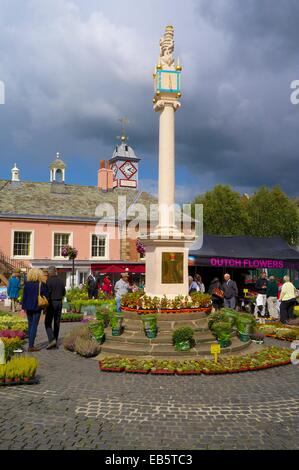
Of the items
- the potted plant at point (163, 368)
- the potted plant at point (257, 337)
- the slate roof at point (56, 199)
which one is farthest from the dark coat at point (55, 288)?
the slate roof at point (56, 199)

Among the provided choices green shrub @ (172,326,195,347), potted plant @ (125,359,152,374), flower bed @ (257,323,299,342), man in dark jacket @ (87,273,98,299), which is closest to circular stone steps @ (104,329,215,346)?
green shrub @ (172,326,195,347)

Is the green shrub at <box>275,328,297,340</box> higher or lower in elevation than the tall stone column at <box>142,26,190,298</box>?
lower

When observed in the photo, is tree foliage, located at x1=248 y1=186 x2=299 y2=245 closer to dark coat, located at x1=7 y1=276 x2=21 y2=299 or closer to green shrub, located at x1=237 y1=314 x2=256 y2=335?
dark coat, located at x1=7 y1=276 x2=21 y2=299

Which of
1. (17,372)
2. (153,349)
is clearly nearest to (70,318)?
(153,349)

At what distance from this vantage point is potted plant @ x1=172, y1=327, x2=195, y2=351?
31.9ft

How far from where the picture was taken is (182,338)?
9719 millimetres

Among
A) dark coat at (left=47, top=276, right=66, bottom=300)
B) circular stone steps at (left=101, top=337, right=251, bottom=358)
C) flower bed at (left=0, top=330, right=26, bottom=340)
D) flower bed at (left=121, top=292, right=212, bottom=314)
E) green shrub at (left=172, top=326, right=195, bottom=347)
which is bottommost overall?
circular stone steps at (left=101, top=337, right=251, bottom=358)

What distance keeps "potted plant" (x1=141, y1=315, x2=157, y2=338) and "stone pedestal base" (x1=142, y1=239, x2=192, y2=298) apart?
6.08 feet

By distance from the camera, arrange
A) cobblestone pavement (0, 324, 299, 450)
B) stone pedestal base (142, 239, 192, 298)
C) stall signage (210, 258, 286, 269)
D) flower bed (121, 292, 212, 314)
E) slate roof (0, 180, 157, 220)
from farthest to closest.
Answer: slate roof (0, 180, 157, 220), stall signage (210, 258, 286, 269), stone pedestal base (142, 239, 192, 298), flower bed (121, 292, 212, 314), cobblestone pavement (0, 324, 299, 450)

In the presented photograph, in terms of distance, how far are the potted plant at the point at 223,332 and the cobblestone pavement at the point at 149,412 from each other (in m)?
1.60

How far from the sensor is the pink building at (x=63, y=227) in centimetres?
3027

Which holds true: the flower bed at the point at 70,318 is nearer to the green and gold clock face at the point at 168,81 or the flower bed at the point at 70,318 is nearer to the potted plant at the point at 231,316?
the potted plant at the point at 231,316

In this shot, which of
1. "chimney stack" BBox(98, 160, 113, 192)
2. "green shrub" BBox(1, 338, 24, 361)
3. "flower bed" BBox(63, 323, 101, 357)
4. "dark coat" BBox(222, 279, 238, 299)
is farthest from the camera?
"chimney stack" BBox(98, 160, 113, 192)

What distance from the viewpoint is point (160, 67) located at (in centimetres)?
1290
